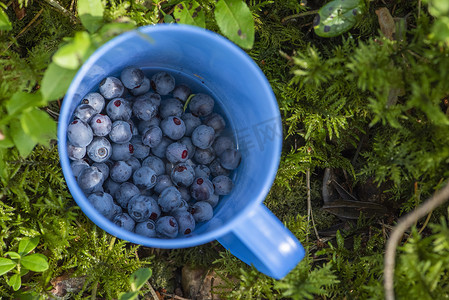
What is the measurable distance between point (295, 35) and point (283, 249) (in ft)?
3.33

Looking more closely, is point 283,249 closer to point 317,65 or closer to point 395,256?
point 395,256

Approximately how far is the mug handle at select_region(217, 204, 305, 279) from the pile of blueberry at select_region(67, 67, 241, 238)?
13.8 inches

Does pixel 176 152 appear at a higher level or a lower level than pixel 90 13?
lower

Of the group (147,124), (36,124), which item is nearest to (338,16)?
(147,124)

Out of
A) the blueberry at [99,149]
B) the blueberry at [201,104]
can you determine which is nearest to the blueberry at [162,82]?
the blueberry at [201,104]

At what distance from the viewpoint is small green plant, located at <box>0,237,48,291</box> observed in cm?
159

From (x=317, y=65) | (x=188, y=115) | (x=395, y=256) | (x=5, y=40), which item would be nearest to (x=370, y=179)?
(x=395, y=256)

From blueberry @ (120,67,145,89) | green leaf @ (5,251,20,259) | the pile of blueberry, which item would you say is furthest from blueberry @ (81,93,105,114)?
green leaf @ (5,251,20,259)

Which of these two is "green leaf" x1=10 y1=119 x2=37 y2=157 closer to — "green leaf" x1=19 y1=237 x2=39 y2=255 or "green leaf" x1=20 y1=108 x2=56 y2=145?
"green leaf" x1=20 y1=108 x2=56 y2=145

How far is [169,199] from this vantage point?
1647 millimetres

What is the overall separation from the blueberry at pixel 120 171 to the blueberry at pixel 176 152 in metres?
0.18

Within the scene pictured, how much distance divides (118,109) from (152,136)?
18cm

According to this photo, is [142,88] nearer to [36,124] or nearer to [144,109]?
[144,109]

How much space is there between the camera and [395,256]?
5.37 ft
